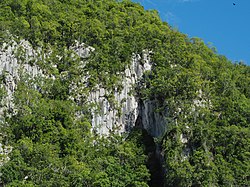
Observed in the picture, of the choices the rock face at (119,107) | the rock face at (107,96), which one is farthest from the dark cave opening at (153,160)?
the rock face at (119,107)

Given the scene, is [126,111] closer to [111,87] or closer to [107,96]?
[107,96]

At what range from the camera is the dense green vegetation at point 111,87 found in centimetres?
3547

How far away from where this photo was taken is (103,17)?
51.7 metres

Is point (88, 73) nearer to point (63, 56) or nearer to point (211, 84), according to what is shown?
point (63, 56)

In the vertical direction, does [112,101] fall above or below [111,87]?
below

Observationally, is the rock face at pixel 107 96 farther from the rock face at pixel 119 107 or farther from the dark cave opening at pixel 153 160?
the dark cave opening at pixel 153 160

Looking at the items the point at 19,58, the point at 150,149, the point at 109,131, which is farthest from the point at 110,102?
the point at 19,58

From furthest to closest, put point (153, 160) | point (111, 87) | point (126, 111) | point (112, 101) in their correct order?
point (126, 111) < point (111, 87) < point (112, 101) < point (153, 160)

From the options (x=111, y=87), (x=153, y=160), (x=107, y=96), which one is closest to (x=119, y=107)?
(x=107, y=96)

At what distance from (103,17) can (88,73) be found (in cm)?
1002

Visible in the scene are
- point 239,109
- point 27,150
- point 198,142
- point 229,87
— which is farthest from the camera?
point 229,87

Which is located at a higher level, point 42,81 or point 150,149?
point 42,81

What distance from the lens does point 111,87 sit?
43.8m

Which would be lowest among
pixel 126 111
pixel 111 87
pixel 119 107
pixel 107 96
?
pixel 126 111
